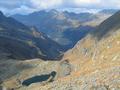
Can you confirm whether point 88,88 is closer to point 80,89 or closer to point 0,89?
point 80,89

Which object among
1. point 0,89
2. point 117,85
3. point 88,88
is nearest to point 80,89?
point 88,88

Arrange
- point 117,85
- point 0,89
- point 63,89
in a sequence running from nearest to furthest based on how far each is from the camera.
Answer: point 117,85, point 63,89, point 0,89

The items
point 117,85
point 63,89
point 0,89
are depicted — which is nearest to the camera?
point 117,85

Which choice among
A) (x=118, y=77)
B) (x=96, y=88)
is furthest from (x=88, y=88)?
(x=118, y=77)

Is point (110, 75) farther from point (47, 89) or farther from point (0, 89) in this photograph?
point (0, 89)

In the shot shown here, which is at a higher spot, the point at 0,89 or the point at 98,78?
the point at 0,89

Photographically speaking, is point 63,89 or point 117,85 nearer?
point 117,85

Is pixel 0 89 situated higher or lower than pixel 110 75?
higher

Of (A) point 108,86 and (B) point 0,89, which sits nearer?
(A) point 108,86
